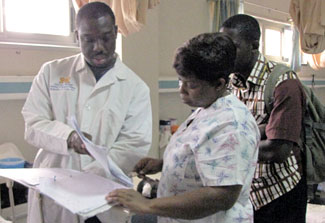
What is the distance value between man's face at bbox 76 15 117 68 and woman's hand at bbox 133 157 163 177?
41 cm

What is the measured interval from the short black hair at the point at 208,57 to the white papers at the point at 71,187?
0.37m

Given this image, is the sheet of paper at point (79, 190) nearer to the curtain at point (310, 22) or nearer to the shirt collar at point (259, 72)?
the shirt collar at point (259, 72)

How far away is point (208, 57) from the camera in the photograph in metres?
0.74

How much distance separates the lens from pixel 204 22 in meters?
3.71

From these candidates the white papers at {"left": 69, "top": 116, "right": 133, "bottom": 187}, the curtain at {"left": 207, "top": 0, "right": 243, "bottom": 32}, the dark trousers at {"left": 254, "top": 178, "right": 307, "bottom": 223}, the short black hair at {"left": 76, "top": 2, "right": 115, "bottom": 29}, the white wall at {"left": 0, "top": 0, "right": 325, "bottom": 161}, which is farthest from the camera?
the curtain at {"left": 207, "top": 0, "right": 243, "bottom": 32}

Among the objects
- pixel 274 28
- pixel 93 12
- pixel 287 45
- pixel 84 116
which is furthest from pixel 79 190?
pixel 287 45

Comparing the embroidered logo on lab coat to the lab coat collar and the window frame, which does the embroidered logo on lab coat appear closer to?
the lab coat collar

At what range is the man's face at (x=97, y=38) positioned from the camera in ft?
3.66

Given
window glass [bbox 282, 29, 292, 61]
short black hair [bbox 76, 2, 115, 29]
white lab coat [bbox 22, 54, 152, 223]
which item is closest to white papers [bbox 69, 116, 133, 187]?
white lab coat [bbox 22, 54, 152, 223]

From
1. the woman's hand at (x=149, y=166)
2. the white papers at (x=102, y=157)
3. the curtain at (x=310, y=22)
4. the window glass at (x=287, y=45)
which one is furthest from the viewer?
the window glass at (x=287, y=45)

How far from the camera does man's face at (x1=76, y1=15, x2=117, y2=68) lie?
111cm

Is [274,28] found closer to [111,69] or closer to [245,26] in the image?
[245,26]

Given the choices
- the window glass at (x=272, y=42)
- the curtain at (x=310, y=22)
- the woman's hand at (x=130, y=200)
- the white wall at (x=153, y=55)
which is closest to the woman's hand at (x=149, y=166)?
the woman's hand at (x=130, y=200)

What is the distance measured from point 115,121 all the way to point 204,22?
9.33 ft
